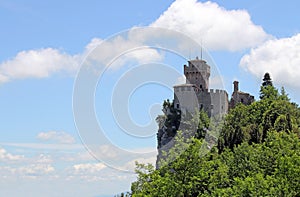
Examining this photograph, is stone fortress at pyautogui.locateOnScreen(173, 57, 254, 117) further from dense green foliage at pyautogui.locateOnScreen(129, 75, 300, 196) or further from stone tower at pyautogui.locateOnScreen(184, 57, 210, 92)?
dense green foliage at pyautogui.locateOnScreen(129, 75, 300, 196)

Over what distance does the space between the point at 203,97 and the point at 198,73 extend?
5.76 meters

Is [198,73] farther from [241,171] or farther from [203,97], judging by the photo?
[241,171]

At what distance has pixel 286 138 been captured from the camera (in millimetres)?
49656

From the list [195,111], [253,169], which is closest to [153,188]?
[253,169]

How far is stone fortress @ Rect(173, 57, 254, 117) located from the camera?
89562 millimetres

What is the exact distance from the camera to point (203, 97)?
299 ft

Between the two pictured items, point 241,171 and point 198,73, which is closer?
point 241,171

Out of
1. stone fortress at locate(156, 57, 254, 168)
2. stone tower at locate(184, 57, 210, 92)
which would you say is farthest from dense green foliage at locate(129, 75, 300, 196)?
stone tower at locate(184, 57, 210, 92)

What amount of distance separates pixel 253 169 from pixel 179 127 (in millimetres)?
43440

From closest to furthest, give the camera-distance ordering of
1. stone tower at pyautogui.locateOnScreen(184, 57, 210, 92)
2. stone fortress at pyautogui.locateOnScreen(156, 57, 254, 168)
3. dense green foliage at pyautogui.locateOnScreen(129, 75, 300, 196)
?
dense green foliage at pyautogui.locateOnScreen(129, 75, 300, 196)
stone fortress at pyautogui.locateOnScreen(156, 57, 254, 168)
stone tower at pyautogui.locateOnScreen(184, 57, 210, 92)

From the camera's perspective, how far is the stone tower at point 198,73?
306 ft

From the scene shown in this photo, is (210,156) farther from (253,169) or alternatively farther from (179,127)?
(179,127)

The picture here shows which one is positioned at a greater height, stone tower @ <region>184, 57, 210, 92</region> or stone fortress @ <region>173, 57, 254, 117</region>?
stone tower @ <region>184, 57, 210, 92</region>

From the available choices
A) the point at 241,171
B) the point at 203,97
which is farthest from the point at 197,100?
the point at 241,171
